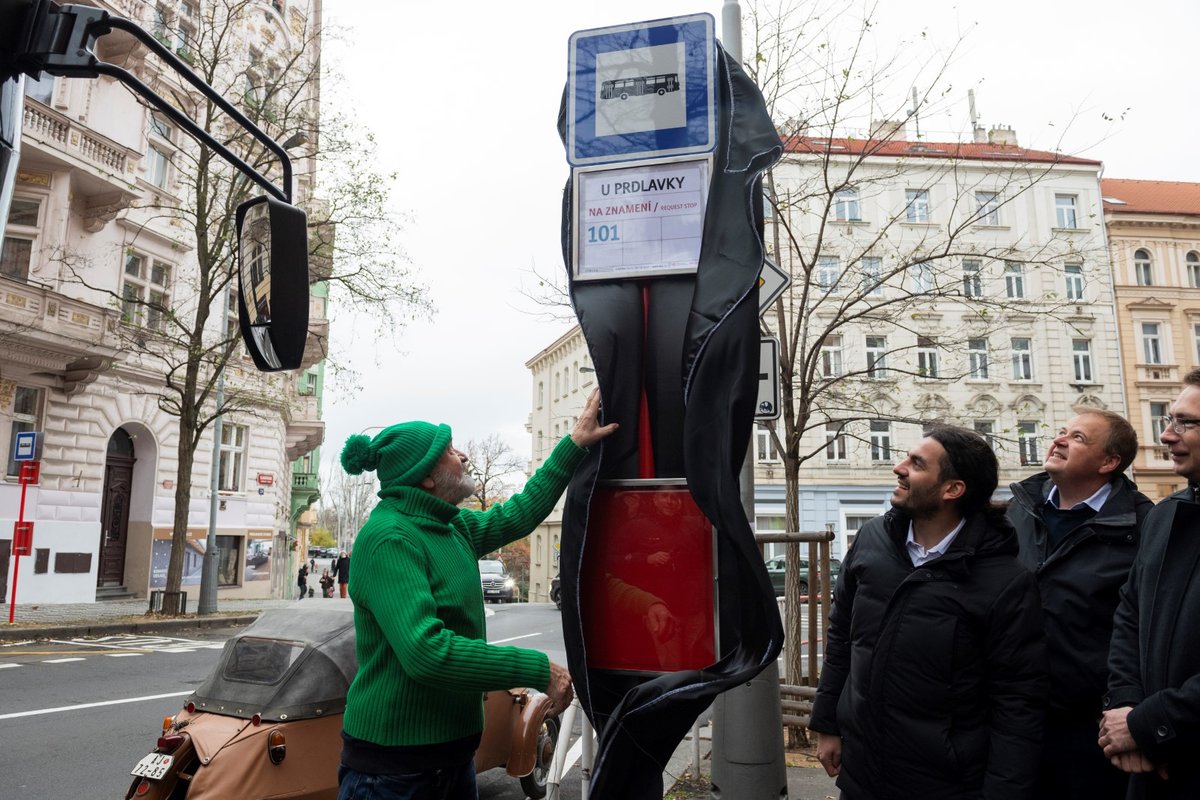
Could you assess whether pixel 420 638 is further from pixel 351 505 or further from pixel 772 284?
pixel 351 505

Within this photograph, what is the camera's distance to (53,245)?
2041cm

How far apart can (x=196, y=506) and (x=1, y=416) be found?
7.11 meters

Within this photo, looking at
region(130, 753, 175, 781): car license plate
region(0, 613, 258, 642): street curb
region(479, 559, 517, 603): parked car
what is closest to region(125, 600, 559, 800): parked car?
region(130, 753, 175, 781): car license plate

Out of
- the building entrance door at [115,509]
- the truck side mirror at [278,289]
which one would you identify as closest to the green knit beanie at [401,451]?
the truck side mirror at [278,289]

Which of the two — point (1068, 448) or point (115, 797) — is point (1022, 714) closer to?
point (1068, 448)

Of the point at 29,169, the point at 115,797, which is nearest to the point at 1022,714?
the point at 115,797

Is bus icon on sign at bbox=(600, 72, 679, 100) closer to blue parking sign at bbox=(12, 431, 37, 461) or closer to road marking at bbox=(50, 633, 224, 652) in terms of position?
road marking at bbox=(50, 633, 224, 652)

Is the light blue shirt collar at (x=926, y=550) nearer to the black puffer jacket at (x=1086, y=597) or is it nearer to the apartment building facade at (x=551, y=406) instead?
the black puffer jacket at (x=1086, y=597)

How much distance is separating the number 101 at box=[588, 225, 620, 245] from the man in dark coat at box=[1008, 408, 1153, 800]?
6.22 ft

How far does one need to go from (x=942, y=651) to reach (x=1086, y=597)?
65cm

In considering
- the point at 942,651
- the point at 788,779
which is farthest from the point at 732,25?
the point at 788,779

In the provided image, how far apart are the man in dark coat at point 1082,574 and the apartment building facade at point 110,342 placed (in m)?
16.6

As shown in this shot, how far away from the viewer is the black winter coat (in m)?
2.48

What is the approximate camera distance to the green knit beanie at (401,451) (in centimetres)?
282
